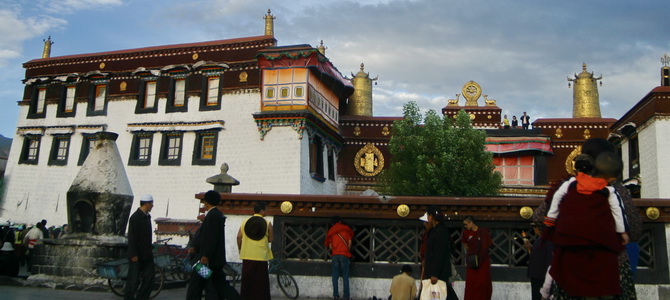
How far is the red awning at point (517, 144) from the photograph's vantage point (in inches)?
1166

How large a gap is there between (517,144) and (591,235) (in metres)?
26.8

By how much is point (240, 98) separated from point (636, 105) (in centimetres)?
1866

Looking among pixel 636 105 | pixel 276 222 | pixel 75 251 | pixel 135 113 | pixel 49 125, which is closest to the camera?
pixel 75 251

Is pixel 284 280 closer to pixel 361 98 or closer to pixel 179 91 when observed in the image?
pixel 179 91

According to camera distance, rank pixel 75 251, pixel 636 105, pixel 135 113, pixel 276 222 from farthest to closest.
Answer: pixel 135 113
pixel 636 105
pixel 276 222
pixel 75 251

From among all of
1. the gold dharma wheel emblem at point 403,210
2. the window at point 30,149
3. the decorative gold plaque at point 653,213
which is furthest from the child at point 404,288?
the window at point 30,149

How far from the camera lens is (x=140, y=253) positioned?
28.5 ft

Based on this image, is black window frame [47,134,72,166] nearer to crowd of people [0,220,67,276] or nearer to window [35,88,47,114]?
window [35,88,47,114]

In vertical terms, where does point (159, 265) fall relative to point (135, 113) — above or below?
below

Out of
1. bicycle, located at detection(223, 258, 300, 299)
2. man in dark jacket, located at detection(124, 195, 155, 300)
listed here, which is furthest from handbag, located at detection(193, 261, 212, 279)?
bicycle, located at detection(223, 258, 300, 299)

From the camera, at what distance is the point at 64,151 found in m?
30.4

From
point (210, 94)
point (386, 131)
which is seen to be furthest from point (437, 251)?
point (386, 131)

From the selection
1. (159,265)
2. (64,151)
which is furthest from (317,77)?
(159,265)

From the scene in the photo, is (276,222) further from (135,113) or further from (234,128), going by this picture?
(135,113)
